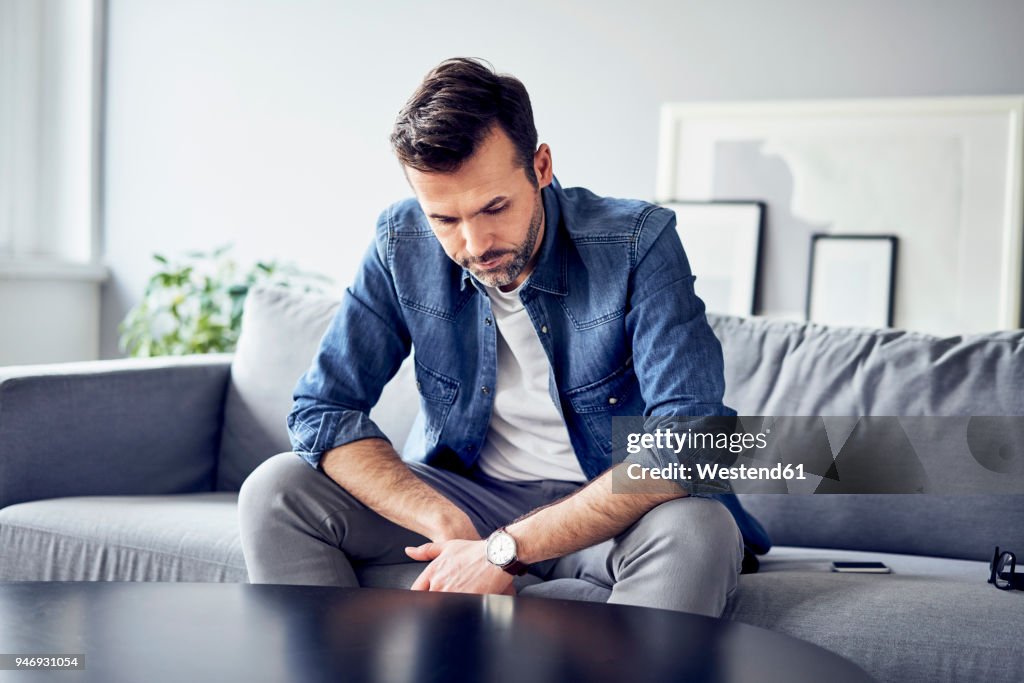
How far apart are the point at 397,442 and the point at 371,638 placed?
1246 mm

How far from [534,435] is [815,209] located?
4.51ft

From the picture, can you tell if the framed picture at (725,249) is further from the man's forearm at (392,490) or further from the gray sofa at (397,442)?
the man's forearm at (392,490)

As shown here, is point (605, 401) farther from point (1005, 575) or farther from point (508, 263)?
point (1005, 575)

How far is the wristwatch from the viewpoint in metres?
1.37

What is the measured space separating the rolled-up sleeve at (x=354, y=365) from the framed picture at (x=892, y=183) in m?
1.35

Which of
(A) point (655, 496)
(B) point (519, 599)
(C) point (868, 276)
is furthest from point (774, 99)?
(B) point (519, 599)

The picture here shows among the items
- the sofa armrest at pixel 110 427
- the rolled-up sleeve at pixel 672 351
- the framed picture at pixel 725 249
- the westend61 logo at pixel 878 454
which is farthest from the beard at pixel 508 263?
the framed picture at pixel 725 249

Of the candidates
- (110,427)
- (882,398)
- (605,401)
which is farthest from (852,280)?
(110,427)

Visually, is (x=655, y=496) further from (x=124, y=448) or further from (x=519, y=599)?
(x=124, y=448)

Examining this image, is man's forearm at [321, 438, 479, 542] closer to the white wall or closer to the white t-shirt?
the white t-shirt

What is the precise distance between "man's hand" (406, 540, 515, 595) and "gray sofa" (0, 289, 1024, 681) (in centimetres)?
20

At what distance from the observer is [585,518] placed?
138 centimetres

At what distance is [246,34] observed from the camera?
11.1ft

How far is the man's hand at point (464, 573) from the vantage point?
133cm
